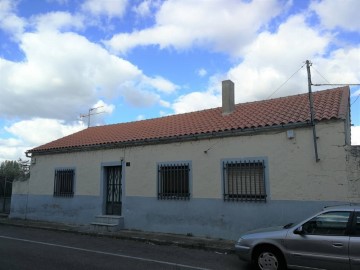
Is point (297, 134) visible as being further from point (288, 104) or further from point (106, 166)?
point (106, 166)

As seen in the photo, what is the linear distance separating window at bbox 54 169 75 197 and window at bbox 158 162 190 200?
492 centimetres

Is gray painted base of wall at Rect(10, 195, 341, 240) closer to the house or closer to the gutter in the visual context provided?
the house

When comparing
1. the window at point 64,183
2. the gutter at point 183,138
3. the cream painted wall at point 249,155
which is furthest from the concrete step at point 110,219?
the gutter at point 183,138

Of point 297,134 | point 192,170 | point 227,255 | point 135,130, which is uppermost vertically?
point 135,130

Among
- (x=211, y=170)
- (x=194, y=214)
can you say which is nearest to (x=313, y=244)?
(x=211, y=170)

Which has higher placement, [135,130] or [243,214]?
[135,130]

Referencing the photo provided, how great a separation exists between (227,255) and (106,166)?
723 centimetres

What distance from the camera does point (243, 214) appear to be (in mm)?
11258

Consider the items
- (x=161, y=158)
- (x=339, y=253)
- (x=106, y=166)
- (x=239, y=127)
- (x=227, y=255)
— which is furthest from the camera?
(x=106, y=166)

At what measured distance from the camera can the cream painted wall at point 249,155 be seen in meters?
10.0

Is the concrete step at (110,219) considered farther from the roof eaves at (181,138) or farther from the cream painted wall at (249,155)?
the roof eaves at (181,138)

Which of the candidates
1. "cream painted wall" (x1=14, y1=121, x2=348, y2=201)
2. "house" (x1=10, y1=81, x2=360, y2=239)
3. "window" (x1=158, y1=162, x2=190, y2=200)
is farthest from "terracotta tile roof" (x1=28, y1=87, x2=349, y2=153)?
"window" (x1=158, y1=162, x2=190, y2=200)

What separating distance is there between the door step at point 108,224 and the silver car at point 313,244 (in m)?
7.22

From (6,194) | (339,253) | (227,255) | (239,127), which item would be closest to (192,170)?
(239,127)
